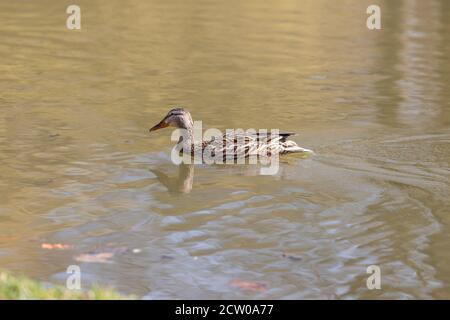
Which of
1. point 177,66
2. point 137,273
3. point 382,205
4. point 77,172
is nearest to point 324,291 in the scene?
point 137,273

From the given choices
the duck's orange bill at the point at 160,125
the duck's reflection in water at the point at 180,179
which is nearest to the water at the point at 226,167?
the duck's reflection in water at the point at 180,179

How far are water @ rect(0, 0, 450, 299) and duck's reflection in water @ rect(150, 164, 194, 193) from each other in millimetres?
44

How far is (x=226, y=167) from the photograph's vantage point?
470 inches

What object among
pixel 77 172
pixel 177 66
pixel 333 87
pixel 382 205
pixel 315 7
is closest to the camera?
pixel 382 205

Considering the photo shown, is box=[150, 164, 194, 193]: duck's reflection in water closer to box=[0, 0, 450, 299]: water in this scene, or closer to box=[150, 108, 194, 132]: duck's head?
box=[0, 0, 450, 299]: water

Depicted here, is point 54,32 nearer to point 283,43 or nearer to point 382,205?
point 283,43

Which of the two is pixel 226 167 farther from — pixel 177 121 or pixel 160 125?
pixel 160 125

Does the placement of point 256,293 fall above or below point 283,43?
below

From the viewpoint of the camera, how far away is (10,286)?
688 cm

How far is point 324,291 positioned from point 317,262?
704 millimetres

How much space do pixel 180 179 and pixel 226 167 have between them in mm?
871

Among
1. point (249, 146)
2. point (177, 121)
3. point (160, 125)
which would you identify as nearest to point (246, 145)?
point (249, 146)

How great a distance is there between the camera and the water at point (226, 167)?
27.2 feet

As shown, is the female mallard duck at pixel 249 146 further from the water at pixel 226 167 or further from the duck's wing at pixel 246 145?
the water at pixel 226 167
